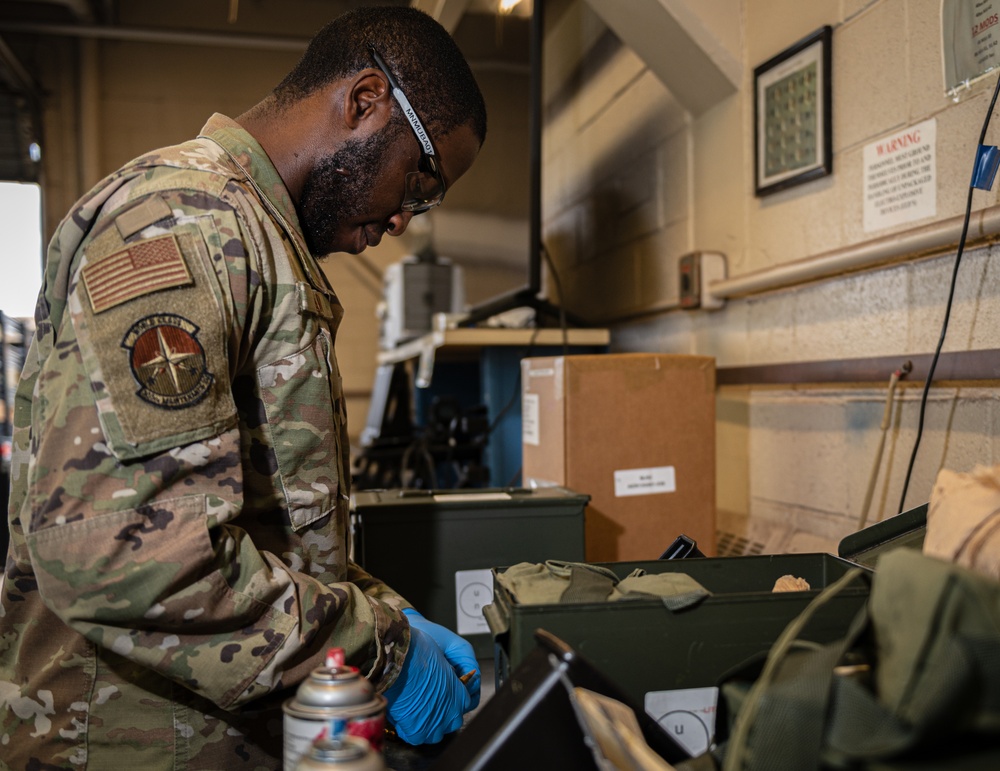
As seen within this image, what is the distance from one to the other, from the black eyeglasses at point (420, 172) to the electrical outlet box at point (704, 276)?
1.09 meters

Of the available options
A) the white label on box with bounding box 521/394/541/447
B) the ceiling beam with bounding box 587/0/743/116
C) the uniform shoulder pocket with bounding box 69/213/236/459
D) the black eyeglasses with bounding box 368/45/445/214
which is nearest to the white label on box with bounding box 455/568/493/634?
the white label on box with bounding box 521/394/541/447

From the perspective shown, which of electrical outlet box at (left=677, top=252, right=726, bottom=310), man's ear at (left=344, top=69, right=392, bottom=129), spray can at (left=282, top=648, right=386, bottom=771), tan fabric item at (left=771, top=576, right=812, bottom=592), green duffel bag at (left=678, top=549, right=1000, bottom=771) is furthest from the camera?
electrical outlet box at (left=677, top=252, right=726, bottom=310)

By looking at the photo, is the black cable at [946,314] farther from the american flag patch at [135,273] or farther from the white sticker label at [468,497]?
the american flag patch at [135,273]

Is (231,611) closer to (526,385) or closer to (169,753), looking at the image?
(169,753)

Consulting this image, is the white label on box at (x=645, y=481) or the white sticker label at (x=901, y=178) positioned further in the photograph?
the white label on box at (x=645, y=481)

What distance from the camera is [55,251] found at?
85cm

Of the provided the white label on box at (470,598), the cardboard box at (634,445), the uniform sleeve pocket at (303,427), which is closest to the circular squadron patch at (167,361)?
the uniform sleeve pocket at (303,427)

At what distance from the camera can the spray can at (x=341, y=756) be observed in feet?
1.77

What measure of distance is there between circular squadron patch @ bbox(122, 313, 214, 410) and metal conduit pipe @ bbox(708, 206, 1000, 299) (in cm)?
116

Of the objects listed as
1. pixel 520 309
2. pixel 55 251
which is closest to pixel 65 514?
pixel 55 251

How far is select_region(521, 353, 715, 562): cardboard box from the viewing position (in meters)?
1.67

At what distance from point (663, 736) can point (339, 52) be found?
2.93ft

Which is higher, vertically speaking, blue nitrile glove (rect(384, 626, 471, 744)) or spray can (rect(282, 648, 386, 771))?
spray can (rect(282, 648, 386, 771))

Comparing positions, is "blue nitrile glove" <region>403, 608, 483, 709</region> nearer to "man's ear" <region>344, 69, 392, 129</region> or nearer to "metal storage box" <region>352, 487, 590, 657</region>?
"metal storage box" <region>352, 487, 590, 657</region>
